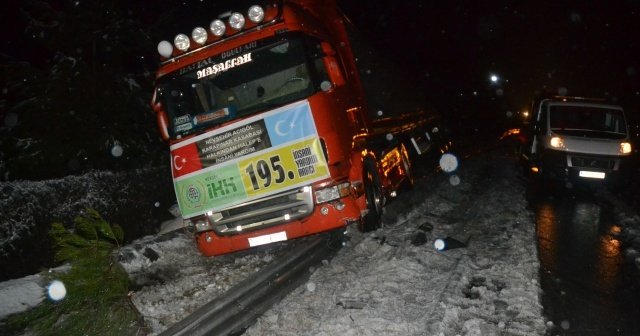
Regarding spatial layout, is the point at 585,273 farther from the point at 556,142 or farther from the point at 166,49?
the point at 166,49

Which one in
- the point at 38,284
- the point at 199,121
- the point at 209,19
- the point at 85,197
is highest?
the point at 209,19

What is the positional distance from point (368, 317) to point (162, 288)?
309 centimetres

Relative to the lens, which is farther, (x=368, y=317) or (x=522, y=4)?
(x=522, y=4)

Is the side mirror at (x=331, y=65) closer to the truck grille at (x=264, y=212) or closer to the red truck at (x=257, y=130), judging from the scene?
the red truck at (x=257, y=130)

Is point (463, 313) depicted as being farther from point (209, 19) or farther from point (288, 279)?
point (209, 19)

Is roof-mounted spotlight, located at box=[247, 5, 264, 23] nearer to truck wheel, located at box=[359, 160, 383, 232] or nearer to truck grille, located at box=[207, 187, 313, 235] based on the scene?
truck grille, located at box=[207, 187, 313, 235]

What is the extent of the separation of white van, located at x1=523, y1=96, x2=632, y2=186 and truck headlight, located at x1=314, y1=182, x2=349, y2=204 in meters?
6.76

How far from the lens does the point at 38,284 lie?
5859 millimetres

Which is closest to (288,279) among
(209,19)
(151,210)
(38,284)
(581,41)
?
(38,284)

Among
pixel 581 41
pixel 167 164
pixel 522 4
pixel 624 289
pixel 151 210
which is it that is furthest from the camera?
pixel 522 4

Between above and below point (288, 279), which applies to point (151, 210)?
above

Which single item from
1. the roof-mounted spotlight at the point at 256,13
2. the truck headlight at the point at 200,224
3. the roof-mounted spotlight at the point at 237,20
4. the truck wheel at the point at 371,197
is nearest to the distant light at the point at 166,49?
the roof-mounted spotlight at the point at 237,20

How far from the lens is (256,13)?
20.2 feet

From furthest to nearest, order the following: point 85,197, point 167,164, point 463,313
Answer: point 167,164
point 85,197
point 463,313
